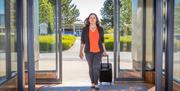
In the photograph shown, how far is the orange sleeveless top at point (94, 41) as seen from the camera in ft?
27.3

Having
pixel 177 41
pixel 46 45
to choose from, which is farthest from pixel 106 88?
pixel 177 41

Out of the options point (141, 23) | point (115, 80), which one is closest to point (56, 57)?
point (115, 80)

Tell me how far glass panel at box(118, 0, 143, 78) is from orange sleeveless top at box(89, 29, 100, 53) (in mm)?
1501

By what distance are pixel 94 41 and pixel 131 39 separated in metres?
1.71

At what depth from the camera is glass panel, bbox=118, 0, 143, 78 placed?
9750mm

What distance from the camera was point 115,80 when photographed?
9805 millimetres

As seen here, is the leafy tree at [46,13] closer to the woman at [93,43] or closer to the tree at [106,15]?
the woman at [93,43]

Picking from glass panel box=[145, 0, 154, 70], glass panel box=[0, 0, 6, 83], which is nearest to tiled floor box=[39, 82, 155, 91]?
glass panel box=[145, 0, 154, 70]

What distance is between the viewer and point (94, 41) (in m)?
8.38

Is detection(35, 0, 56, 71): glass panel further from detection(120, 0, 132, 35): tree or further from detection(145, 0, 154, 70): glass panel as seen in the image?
detection(145, 0, 154, 70): glass panel

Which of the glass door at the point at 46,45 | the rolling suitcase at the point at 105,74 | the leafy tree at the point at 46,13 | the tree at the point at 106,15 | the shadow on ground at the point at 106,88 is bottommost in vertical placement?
the shadow on ground at the point at 106,88

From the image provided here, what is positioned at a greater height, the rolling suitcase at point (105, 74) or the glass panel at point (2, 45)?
A: the glass panel at point (2, 45)

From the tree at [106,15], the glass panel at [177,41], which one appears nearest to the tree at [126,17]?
the glass panel at [177,41]

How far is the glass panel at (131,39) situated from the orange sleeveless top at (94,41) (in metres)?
1.50
